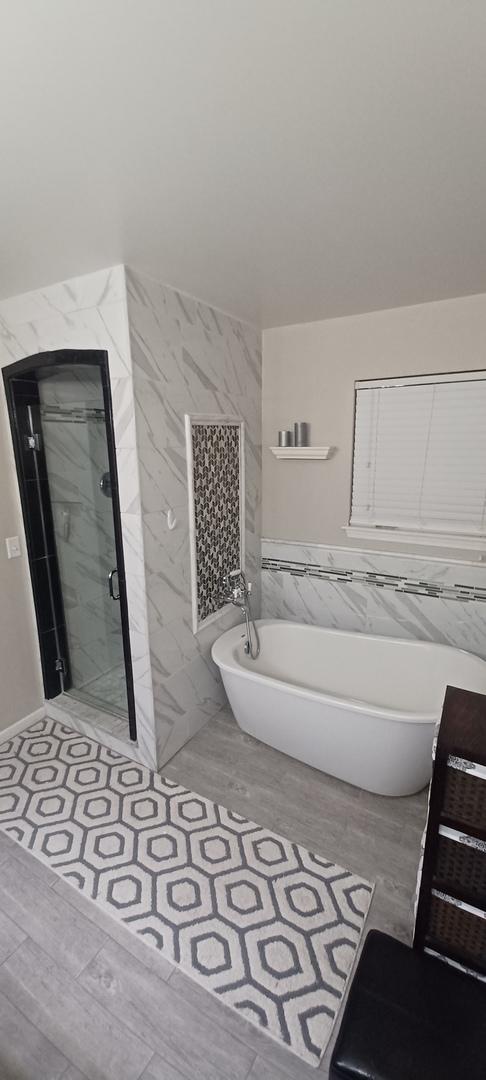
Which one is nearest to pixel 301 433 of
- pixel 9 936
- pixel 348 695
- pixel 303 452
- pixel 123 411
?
pixel 303 452

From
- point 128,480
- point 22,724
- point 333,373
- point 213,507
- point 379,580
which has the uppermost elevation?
point 333,373

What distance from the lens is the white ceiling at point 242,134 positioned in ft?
2.66

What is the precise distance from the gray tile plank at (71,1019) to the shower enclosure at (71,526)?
3.39ft

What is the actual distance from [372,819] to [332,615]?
1.27m

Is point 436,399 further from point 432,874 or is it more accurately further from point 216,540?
point 432,874

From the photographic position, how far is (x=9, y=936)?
1669mm

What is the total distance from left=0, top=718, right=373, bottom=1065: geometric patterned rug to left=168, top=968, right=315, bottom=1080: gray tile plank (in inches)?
0.8

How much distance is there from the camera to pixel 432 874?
1.27 metres

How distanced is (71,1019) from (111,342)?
97.7 inches

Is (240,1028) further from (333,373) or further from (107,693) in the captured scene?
(333,373)

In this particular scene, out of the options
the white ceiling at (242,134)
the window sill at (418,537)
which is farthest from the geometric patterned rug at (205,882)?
the white ceiling at (242,134)

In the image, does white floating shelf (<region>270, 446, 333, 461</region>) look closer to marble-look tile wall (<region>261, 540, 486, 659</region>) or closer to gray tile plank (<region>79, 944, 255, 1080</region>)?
marble-look tile wall (<region>261, 540, 486, 659</region>)

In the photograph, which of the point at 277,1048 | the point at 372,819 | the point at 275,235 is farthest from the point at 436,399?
the point at 277,1048

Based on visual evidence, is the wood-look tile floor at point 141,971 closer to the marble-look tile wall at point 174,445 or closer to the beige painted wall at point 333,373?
the marble-look tile wall at point 174,445
